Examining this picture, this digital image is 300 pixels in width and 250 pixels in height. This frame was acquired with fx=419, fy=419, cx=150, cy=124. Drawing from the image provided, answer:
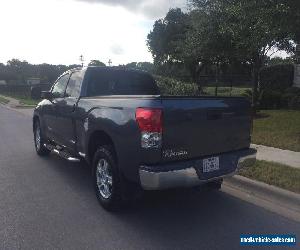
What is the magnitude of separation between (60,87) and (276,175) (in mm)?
4179

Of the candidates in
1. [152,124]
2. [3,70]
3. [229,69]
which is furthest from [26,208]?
[3,70]

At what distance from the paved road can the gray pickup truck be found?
1.25ft

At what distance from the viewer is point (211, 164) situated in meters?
5.20

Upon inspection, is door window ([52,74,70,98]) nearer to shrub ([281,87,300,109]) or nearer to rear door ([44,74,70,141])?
rear door ([44,74,70,141])

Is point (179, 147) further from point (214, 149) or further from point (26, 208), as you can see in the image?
point (26, 208)

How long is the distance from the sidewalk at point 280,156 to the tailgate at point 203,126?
2392mm

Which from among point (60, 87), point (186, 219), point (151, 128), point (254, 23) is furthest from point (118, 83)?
point (254, 23)

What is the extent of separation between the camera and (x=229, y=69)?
26.4m

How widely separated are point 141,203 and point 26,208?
61.7 inches

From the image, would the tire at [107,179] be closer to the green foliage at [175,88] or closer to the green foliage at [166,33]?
the green foliage at [175,88]

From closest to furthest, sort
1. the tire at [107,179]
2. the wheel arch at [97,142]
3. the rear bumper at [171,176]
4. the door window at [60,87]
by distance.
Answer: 1. the rear bumper at [171,176]
2. the tire at [107,179]
3. the wheel arch at [97,142]
4. the door window at [60,87]

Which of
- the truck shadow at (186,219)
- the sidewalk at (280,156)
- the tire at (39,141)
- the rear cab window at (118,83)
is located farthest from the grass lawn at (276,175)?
the tire at (39,141)

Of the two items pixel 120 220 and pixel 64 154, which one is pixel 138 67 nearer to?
pixel 64 154

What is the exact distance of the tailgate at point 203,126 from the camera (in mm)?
4855
